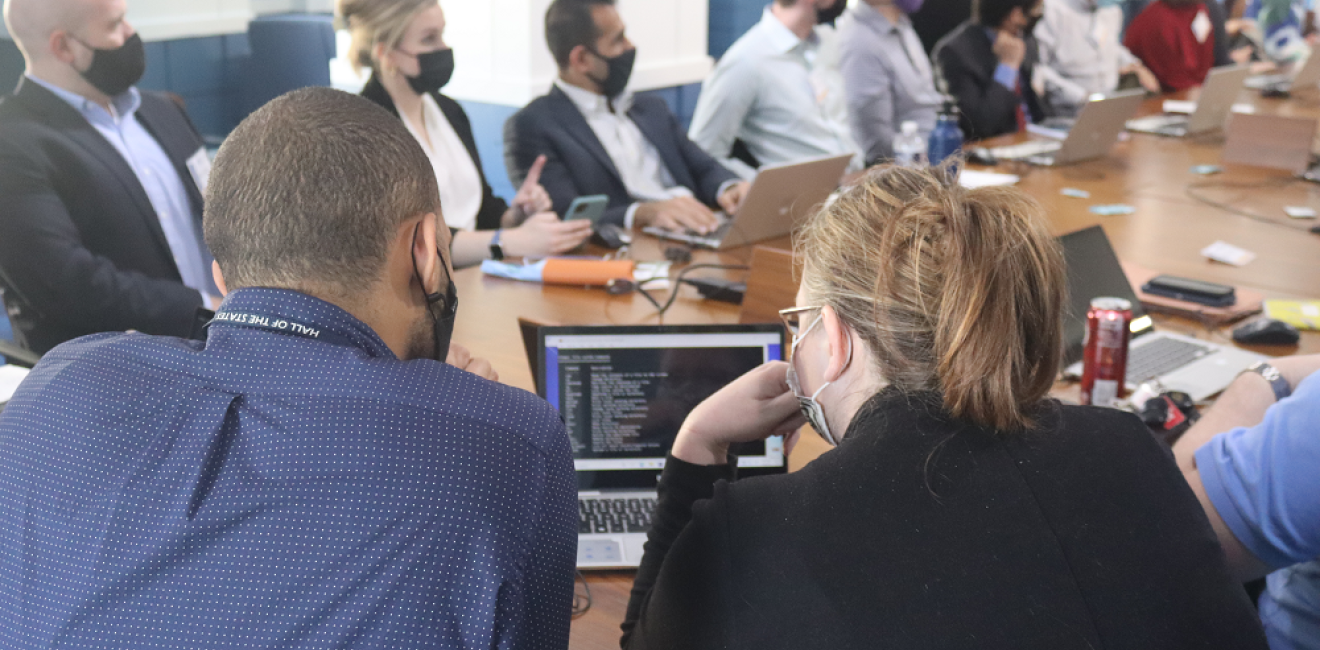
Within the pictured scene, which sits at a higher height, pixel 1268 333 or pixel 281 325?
pixel 281 325

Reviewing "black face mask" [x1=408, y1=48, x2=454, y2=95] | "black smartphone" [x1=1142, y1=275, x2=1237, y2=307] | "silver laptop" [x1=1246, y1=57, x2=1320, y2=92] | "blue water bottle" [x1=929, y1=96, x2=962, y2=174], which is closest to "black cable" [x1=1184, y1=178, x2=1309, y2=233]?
"blue water bottle" [x1=929, y1=96, x2=962, y2=174]

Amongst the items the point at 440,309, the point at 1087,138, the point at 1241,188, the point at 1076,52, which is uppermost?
the point at 440,309

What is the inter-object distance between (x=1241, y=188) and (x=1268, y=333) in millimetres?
1657

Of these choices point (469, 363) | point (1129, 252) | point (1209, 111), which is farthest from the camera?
point (1209, 111)

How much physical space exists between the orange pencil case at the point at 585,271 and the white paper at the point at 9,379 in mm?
1039

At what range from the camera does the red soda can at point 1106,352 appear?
5.58 ft

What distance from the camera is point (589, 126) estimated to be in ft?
10.4

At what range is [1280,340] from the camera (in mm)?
2027

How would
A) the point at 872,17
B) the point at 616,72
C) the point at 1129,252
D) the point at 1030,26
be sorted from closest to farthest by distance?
the point at 1129,252 < the point at 616,72 < the point at 872,17 < the point at 1030,26

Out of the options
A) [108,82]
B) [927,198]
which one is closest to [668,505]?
[927,198]

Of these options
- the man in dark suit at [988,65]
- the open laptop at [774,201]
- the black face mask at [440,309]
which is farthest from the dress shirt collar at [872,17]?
the black face mask at [440,309]

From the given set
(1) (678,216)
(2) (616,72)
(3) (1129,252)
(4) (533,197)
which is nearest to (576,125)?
(2) (616,72)

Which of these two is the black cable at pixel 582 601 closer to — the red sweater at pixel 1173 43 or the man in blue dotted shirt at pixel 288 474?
the man in blue dotted shirt at pixel 288 474

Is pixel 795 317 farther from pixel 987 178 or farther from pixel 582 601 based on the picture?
pixel 987 178
